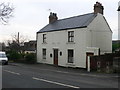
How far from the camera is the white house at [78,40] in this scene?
94.7 feet

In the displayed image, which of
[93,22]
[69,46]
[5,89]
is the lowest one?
[5,89]

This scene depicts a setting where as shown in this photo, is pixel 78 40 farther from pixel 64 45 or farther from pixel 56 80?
pixel 56 80

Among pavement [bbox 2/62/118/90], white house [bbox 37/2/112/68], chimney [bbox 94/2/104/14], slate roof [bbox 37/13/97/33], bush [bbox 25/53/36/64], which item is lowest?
pavement [bbox 2/62/118/90]

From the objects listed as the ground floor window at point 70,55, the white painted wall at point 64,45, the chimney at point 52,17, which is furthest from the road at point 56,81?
the chimney at point 52,17

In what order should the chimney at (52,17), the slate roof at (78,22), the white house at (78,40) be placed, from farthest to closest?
the chimney at (52,17)
the slate roof at (78,22)
the white house at (78,40)

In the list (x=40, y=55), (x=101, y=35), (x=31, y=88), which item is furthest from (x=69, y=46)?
(x=31, y=88)

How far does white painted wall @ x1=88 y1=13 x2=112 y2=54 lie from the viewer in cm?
2956

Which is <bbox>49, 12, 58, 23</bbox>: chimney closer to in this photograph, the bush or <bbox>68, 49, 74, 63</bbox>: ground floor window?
the bush

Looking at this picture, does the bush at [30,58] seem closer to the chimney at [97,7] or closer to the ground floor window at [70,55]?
the ground floor window at [70,55]

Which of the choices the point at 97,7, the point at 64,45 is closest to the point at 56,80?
the point at 64,45

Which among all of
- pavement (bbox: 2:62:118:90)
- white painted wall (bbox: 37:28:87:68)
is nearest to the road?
pavement (bbox: 2:62:118:90)

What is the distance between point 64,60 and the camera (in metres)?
32.0

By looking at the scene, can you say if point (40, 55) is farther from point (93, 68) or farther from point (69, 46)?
point (93, 68)

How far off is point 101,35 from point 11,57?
766 inches
